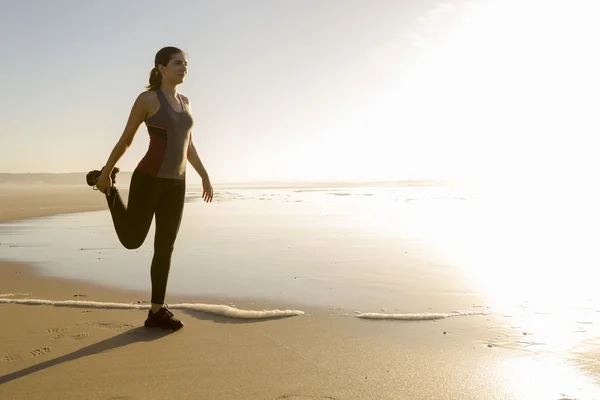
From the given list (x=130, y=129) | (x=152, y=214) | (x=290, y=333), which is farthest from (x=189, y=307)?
(x=130, y=129)

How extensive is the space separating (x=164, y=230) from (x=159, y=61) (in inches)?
51.1

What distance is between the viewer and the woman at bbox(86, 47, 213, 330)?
12.0ft

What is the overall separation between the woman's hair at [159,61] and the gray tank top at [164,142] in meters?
0.09

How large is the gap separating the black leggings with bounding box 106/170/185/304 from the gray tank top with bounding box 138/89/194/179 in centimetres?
7

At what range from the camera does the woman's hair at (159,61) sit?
3.76 m

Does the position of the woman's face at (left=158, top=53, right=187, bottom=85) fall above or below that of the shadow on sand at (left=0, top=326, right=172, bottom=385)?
above

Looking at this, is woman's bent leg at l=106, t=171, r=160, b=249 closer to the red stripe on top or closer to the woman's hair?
the red stripe on top

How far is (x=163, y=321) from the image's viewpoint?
369cm

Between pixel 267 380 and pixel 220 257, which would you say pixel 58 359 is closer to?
pixel 267 380

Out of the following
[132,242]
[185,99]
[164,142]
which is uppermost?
[185,99]

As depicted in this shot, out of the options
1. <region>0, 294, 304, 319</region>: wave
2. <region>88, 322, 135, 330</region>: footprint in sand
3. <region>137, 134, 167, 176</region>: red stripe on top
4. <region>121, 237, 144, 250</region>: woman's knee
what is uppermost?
<region>137, 134, 167, 176</region>: red stripe on top

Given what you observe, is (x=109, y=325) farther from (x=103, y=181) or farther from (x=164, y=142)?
(x=164, y=142)

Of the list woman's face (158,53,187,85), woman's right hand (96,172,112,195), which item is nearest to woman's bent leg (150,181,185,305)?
woman's right hand (96,172,112,195)

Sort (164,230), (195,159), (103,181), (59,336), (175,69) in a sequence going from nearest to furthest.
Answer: (59,336)
(103,181)
(175,69)
(164,230)
(195,159)
